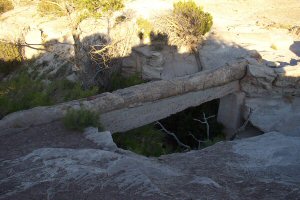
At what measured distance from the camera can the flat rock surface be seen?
5027 millimetres

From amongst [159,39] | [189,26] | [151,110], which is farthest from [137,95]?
[189,26]

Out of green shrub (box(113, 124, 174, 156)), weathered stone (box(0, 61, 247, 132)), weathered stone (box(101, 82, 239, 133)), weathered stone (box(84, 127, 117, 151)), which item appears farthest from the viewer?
green shrub (box(113, 124, 174, 156))

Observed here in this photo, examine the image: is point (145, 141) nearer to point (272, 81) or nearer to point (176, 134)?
point (176, 134)

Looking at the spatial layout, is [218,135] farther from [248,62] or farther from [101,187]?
[101,187]

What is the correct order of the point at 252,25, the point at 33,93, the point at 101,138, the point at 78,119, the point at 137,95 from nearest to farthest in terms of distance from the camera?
the point at 101,138 → the point at 78,119 → the point at 137,95 → the point at 33,93 → the point at 252,25

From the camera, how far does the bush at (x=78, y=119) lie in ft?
23.9

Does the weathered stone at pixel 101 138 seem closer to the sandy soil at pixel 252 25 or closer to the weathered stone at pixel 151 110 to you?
the weathered stone at pixel 151 110

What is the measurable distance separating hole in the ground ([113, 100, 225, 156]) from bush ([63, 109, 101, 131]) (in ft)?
5.70

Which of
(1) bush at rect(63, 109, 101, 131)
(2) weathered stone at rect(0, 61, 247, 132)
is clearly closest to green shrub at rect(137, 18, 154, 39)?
(2) weathered stone at rect(0, 61, 247, 132)

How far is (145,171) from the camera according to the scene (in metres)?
5.42

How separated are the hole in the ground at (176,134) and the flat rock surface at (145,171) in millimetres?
2405

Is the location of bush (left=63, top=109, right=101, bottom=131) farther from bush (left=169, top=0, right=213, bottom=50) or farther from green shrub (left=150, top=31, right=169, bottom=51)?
bush (left=169, top=0, right=213, bottom=50)

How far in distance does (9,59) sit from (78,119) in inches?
335

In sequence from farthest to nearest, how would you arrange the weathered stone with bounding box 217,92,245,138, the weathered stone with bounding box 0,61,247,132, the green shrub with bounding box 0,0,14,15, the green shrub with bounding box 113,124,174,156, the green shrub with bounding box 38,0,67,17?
the green shrub with bounding box 0,0,14,15 < the green shrub with bounding box 38,0,67,17 < the weathered stone with bounding box 217,92,245,138 < the green shrub with bounding box 113,124,174,156 < the weathered stone with bounding box 0,61,247,132
